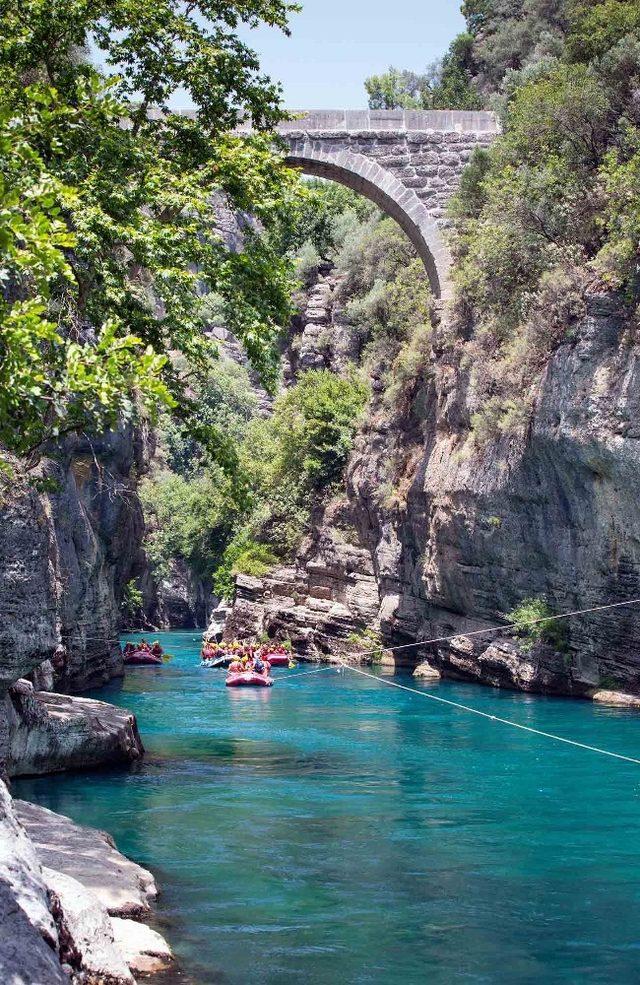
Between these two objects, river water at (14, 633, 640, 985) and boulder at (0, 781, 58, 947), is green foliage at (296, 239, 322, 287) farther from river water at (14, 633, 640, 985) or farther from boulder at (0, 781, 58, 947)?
boulder at (0, 781, 58, 947)

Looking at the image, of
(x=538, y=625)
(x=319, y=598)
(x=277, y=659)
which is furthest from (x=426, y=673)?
(x=319, y=598)

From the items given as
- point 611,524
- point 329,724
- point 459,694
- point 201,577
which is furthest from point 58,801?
point 201,577

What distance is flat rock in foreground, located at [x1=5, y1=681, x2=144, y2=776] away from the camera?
1383 centimetres

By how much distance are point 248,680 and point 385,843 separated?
52.0ft

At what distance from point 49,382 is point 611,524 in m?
15.4

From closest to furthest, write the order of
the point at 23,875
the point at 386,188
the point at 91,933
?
the point at 23,875, the point at 91,933, the point at 386,188

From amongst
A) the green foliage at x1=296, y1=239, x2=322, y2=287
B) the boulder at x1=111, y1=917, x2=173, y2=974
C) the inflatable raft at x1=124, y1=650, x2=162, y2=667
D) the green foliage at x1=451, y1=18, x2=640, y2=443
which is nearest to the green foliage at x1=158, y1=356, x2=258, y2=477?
the green foliage at x1=296, y1=239, x2=322, y2=287

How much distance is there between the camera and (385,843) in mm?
11500

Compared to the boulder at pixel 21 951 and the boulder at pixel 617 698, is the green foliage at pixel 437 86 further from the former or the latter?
the boulder at pixel 21 951

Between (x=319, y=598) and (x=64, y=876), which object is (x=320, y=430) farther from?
(x=64, y=876)

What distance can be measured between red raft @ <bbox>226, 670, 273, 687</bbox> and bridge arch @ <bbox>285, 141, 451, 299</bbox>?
34.3ft

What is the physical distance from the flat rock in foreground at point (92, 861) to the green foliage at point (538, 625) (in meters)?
13.8

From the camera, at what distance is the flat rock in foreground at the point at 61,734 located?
13828 millimetres

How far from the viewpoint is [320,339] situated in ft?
143
